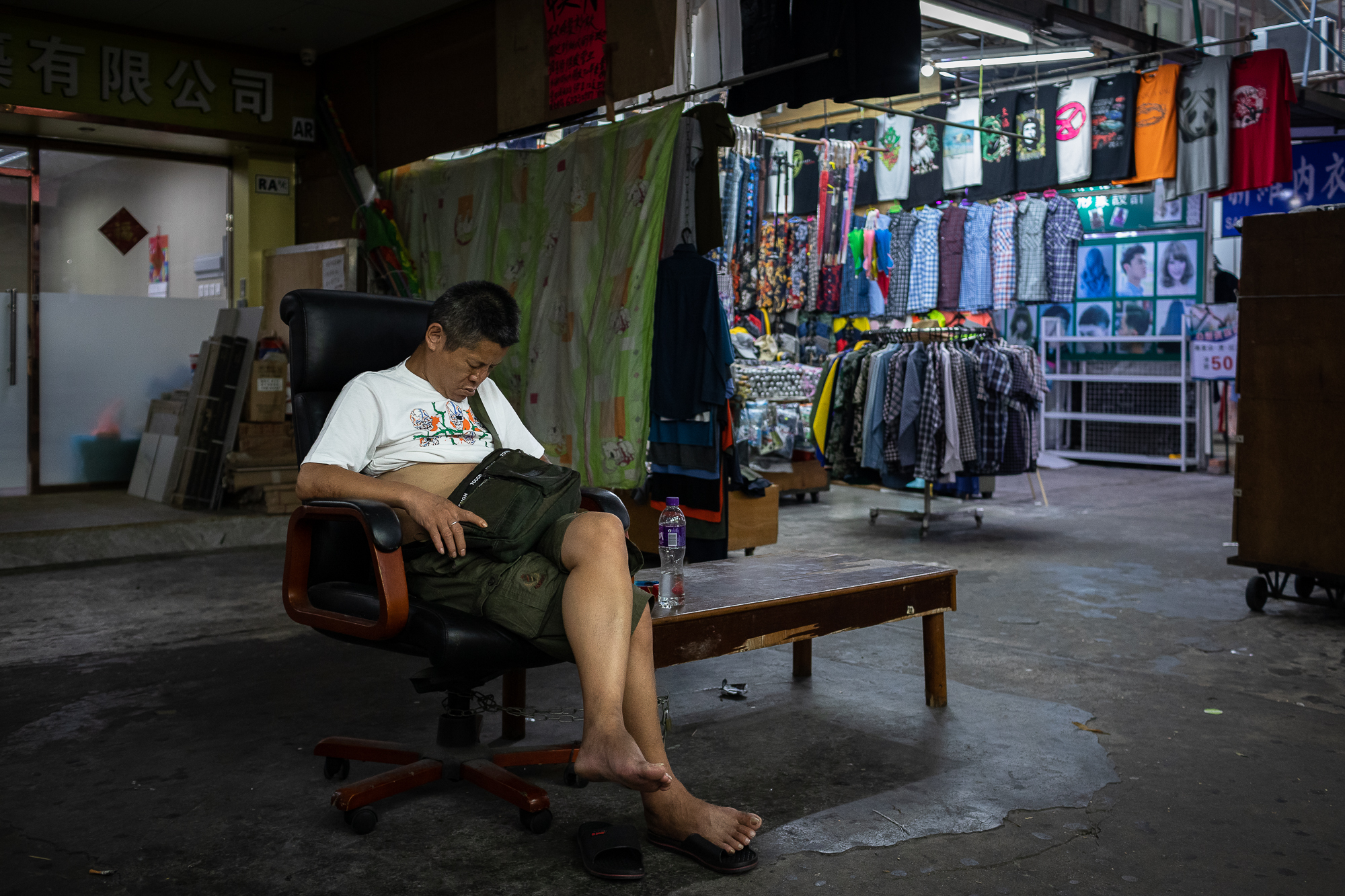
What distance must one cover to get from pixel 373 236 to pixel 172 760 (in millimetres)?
3870

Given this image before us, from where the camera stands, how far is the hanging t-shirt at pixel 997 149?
8039 mm

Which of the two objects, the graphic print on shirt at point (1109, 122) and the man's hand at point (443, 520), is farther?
the graphic print on shirt at point (1109, 122)

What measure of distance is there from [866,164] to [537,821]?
7.60 metres

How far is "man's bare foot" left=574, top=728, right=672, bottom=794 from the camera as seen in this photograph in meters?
2.04

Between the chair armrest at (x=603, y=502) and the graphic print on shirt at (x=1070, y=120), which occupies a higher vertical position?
the graphic print on shirt at (x=1070, y=120)

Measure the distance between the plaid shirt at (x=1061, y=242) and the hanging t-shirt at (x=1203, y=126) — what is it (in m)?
1.09

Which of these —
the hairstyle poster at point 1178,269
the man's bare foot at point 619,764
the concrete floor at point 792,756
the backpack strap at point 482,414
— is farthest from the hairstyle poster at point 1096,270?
the man's bare foot at point 619,764

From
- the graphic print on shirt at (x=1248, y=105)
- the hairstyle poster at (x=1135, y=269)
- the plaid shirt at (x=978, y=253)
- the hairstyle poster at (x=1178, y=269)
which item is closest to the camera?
the graphic print on shirt at (x=1248, y=105)

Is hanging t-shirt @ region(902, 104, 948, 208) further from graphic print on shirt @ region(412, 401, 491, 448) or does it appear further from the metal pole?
graphic print on shirt @ region(412, 401, 491, 448)

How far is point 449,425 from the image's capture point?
8.64 ft

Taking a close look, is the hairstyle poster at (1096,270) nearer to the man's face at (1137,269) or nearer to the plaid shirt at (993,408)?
the man's face at (1137,269)

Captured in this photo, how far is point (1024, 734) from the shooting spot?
2.94 m

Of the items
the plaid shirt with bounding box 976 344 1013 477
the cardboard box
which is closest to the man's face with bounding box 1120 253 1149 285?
the plaid shirt with bounding box 976 344 1013 477

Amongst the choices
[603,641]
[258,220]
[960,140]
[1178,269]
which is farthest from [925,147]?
[603,641]
